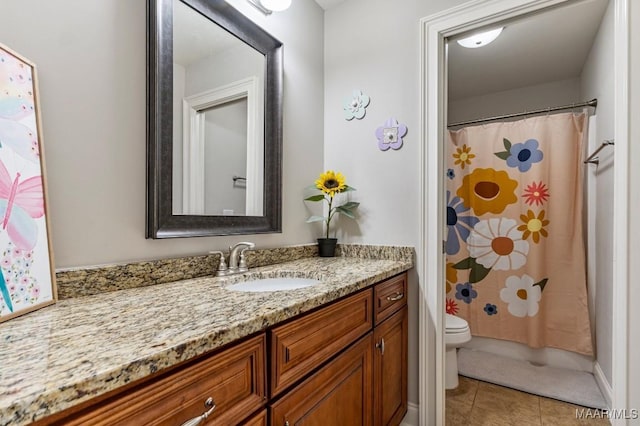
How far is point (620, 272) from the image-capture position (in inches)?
50.0

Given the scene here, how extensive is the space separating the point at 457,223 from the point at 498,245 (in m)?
0.36

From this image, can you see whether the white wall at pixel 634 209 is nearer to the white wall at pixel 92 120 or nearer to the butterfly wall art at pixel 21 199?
the white wall at pixel 92 120

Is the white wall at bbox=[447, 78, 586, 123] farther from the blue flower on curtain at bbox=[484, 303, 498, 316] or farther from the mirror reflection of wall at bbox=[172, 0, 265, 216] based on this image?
the mirror reflection of wall at bbox=[172, 0, 265, 216]

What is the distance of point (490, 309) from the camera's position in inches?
104

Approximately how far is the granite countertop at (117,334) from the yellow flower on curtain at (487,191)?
6.68 feet

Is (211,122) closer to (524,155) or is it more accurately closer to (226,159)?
(226,159)

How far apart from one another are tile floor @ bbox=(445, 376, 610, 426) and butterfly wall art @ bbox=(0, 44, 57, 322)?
1939 millimetres

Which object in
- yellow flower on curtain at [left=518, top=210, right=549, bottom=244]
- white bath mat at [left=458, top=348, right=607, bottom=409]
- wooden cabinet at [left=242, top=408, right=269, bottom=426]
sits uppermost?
yellow flower on curtain at [left=518, top=210, right=549, bottom=244]

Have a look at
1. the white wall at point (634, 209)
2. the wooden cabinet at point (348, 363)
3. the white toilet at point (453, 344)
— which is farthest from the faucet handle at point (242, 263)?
the white wall at point (634, 209)

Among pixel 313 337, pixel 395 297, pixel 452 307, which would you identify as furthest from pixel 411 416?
pixel 452 307

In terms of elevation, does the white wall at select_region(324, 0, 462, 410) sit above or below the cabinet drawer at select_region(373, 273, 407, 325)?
above

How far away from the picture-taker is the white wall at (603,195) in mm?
1817

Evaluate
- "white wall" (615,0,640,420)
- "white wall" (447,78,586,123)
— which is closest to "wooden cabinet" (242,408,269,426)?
"white wall" (615,0,640,420)

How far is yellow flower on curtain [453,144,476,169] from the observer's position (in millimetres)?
2736
